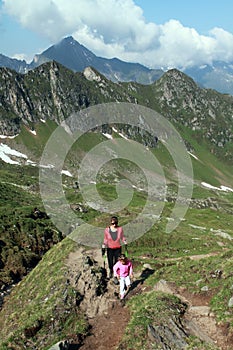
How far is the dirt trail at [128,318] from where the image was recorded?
22.2m

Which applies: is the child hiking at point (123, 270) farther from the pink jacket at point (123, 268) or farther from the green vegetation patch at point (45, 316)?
the green vegetation patch at point (45, 316)

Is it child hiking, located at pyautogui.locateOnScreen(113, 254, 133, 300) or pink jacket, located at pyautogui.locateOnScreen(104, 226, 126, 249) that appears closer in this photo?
child hiking, located at pyautogui.locateOnScreen(113, 254, 133, 300)

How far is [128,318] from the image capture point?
24.8 meters

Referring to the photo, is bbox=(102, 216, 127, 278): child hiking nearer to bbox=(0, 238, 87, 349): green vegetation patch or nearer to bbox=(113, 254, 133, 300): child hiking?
bbox=(113, 254, 133, 300): child hiking

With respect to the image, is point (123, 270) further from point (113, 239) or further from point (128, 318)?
point (128, 318)

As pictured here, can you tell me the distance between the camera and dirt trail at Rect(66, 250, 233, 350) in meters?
22.2

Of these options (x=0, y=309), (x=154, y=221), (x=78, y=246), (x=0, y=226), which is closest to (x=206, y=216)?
(x=154, y=221)

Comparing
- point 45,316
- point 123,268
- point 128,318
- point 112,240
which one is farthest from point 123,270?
point 45,316

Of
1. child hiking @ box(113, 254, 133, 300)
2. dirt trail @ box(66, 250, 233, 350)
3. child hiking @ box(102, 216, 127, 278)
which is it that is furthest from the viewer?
child hiking @ box(102, 216, 127, 278)

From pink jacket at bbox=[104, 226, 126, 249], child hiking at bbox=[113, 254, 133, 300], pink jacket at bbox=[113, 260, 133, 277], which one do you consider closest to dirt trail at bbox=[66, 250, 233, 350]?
child hiking at bbox=[113, 254, 133, 300]

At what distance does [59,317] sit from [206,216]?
3565 inches

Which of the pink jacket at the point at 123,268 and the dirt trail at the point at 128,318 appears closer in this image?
the dirt trail at the point at 128,318

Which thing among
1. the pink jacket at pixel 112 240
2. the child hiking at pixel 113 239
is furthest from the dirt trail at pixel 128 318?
the pink jacket at pixel 112 240

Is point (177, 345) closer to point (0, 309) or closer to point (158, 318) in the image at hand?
point (158, 318)
